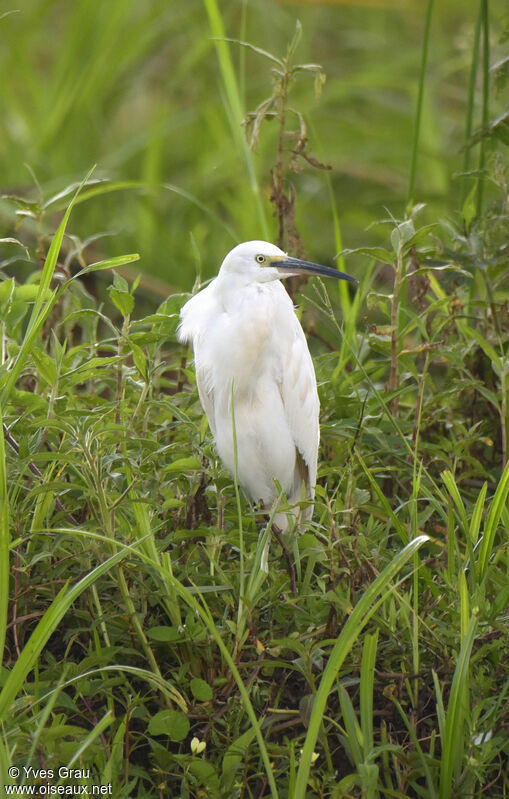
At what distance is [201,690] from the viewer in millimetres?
1651

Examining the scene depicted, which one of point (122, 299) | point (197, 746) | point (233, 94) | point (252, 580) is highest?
point (233, 94)

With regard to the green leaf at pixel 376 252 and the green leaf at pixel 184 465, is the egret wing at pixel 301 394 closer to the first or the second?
the green leaf at pixel 376 252

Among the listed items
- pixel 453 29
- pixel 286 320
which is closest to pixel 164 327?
pixel 286 320

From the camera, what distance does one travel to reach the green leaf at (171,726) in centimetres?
162

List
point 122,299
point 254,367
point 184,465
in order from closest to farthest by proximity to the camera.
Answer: point 184,465 < point 122,299 < point 254,367

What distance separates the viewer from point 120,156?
5039 millimetres

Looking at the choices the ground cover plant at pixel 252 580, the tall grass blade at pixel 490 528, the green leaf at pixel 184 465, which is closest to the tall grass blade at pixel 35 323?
the ground cover plant at pixel 252 580

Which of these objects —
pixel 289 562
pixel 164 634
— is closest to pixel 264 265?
pixel 289 562

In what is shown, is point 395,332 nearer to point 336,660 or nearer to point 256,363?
point 256,363

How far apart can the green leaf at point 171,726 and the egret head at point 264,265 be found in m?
0.89

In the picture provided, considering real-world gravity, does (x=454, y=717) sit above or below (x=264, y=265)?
below

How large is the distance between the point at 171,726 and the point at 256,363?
0.82 meters

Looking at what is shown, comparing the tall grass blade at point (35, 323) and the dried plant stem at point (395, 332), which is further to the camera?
Answer: the dried plant stem at point (395, 332)

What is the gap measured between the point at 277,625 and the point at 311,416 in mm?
502
